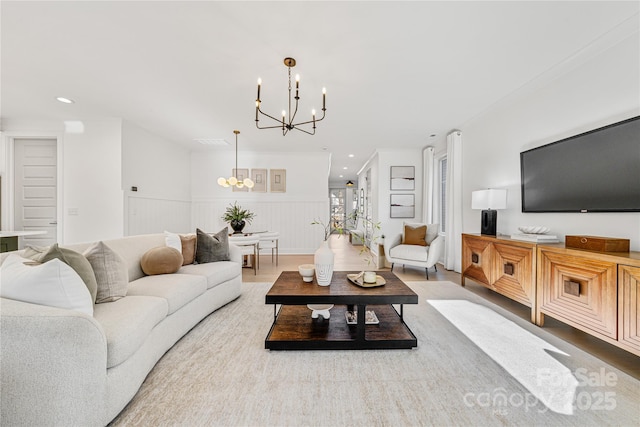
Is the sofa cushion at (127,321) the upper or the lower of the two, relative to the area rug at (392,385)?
upper

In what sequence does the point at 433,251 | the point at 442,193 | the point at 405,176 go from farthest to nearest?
the point at 405,176 → the point at 442,193 → the point at 433,251

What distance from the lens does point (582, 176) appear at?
230cm

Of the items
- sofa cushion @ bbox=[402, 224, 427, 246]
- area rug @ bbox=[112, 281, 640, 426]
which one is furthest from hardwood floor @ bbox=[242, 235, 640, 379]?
sofa cushion @ bbox=[402, 224, 427, 246]

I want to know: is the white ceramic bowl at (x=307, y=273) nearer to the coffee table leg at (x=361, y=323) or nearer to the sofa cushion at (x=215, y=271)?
the coffee table leg at (x=361, y=323)

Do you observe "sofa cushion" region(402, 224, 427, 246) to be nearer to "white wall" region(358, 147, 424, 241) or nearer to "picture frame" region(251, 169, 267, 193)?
"white wall" region(358, 147, 424, 241)

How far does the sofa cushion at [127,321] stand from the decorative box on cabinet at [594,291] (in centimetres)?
302

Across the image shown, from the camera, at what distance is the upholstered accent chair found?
157 inches

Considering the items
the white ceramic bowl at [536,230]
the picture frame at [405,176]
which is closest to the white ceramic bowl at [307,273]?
the white ceramic bowl at [536,230]

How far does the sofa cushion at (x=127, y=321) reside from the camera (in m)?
1.25

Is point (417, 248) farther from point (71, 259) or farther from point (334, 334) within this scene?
point (71, 259)

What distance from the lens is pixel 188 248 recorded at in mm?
2736

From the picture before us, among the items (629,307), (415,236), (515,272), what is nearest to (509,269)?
(515,272)

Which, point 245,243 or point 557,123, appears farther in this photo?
point 245,243

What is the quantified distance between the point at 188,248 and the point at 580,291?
357 cm
